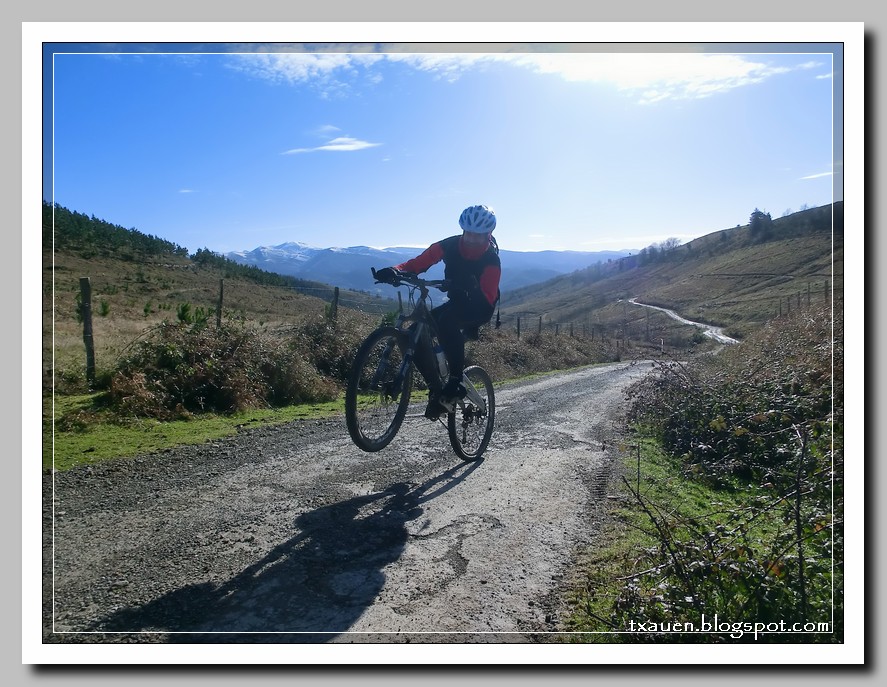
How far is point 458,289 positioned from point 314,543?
7.84 feet

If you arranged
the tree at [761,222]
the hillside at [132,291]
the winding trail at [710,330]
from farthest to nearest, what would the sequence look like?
the winding trail at [710,330] < the tree at [761,222] < the hillside at [132,291]

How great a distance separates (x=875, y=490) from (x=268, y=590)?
3192 millimetres

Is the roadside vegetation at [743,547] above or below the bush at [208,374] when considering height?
below

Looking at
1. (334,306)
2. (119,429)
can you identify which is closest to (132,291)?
(334,306)

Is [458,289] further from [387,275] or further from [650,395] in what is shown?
[650,395]

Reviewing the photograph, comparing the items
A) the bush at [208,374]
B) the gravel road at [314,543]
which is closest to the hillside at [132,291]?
the bush at [208,374]

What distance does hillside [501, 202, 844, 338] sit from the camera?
387cm

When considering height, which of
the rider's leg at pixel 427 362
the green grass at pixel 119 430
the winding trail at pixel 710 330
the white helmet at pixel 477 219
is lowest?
the green grass at pixel 119 430

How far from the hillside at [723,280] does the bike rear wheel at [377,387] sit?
2.91m

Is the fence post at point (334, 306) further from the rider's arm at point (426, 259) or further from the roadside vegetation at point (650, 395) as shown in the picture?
the rider's arm at point (426, 259)

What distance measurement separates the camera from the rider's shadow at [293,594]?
2.43m

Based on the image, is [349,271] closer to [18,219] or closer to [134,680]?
[18,219]

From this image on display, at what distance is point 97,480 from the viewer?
4.07 metres

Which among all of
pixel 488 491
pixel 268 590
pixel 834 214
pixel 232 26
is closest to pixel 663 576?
pixel 488 491
